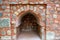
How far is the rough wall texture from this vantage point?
7.81 feet

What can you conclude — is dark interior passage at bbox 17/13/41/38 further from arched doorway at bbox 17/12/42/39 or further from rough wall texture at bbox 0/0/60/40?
rough wall texture at bbox 0/0/60/40

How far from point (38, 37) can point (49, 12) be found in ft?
2.61

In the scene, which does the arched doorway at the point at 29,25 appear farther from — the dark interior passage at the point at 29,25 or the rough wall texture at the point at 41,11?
the rough wall texture at the point at 41,11

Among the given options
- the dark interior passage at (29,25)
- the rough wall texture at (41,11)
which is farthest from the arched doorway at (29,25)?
the rough wall texture at (41,11)

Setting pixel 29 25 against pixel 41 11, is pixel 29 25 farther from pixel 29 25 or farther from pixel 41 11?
pixel 41 11

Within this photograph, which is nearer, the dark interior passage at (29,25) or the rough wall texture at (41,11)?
the rough wall texture at (41,11)

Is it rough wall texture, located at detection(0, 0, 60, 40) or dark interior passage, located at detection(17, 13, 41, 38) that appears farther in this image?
dark interior passage, located at detection(17, 13, 41, 38)

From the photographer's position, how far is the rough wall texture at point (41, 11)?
7.81 ft

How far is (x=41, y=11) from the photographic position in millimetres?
2453

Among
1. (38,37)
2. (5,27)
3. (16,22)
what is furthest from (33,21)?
(5,27)

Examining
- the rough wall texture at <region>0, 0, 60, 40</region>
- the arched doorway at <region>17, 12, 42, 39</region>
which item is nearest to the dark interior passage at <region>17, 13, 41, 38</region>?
the arched doorway at <region>17, 12, 42, 39</region>

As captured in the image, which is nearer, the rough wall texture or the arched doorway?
the rough wall texture

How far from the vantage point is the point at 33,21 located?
325 centimetres

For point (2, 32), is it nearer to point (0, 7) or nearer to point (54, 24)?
point (0, 7)
